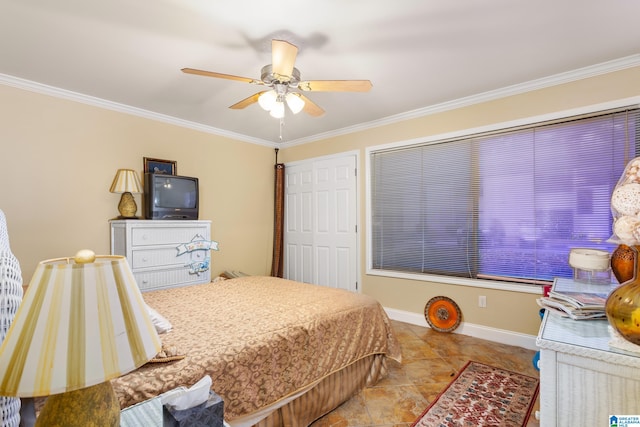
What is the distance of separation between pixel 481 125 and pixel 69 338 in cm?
356

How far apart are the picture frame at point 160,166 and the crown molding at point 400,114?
0.49m

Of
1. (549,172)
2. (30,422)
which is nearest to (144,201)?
(30,422)

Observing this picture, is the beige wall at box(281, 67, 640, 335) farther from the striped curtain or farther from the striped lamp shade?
the striped lamp shade

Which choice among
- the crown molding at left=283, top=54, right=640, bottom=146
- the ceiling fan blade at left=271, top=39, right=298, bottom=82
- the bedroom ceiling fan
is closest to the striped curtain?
the crown molding at left=283, top=54, right=640, bottom=146

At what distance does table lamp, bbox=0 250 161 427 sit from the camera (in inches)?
21.5

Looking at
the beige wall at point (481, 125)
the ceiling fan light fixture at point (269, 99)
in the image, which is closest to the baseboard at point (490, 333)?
the beige wall at point (481, 125)

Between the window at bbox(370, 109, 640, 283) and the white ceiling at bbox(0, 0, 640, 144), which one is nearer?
the white ceiling at bbox(0, 0, 640, 144)

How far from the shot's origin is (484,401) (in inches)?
80.5

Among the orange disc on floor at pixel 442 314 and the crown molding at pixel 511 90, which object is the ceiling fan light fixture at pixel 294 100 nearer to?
the crown molding at pixel 511 90

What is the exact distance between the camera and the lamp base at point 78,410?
24.6 inches

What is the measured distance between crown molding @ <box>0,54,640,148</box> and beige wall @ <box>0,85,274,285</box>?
0.06 meters

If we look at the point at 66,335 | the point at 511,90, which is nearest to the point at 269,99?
the point at 66,335

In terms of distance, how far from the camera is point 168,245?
131 inches

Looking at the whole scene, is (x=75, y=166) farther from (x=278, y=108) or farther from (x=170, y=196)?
(x=278, y=108)
